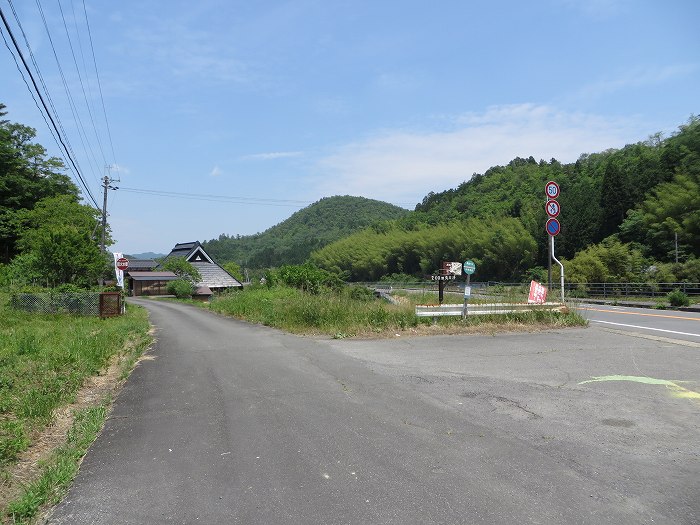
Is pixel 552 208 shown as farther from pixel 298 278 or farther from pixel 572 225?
pixel 572 225

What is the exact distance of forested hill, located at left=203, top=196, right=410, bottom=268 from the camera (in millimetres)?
116125

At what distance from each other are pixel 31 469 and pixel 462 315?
1032 cm

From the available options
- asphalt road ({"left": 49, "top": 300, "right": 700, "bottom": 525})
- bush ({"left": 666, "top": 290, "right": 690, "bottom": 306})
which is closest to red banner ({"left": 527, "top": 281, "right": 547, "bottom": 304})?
asphalt road ({"left": 49, "top": 300, "right": 700, "bottom": 525})

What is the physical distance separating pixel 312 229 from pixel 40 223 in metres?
95.4

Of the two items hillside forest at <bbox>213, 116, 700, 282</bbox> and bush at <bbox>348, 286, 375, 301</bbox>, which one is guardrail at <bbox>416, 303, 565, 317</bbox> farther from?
hillside forest at <bbox>213, 116, 700, 282</bbox>

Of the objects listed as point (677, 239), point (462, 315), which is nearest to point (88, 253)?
point (462, 315)

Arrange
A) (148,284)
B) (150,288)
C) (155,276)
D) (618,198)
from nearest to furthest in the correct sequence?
(618,198) → (155,276) → (150,288) → (148,284)

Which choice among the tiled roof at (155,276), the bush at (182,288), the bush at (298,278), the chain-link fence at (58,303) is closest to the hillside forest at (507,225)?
the chain-link fence at (58,303)

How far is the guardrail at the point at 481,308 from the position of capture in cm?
1288

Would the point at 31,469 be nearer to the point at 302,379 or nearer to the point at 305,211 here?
the point at 302,379

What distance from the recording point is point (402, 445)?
15.6ft

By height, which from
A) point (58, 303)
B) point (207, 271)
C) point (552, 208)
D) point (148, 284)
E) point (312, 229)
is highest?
point (312, 229)

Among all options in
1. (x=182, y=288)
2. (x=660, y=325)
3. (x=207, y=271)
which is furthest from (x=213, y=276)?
(x=660, y=325)

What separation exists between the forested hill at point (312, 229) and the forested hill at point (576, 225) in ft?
90.0
